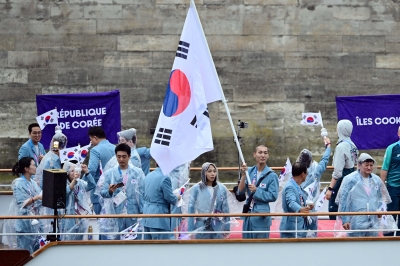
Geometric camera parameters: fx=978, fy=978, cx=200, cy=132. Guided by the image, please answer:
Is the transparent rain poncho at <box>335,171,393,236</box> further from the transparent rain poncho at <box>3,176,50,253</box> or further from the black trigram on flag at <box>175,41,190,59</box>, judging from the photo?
the transparent rain poncho at <box>3,176,50,253</box>

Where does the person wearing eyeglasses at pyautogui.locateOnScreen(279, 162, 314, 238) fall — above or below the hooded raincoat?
below

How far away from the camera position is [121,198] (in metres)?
11.1

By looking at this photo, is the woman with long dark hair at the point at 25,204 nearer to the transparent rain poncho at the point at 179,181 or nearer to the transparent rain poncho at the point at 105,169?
the transparent rain poncho at the point at 105,169

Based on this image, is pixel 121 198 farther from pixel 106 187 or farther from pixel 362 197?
pixel 362 197

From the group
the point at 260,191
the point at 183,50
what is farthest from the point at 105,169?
the point at 260,191

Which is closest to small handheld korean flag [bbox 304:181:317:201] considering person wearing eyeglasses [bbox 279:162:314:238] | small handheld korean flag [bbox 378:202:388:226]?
person wearing eyeglasses [bbox 279:162:314:238]

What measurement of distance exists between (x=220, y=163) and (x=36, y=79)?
10.8ft

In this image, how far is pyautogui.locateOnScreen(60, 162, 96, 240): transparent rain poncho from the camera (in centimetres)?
1100

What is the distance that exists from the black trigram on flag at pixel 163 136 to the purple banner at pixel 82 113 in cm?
295

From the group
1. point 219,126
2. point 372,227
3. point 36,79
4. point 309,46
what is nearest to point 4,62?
point 36,79

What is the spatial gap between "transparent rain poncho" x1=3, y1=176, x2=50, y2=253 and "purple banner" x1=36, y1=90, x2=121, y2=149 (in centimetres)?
245

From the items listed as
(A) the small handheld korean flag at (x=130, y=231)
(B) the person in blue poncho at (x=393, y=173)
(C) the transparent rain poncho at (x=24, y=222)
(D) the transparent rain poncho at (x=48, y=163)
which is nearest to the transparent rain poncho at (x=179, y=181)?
(A) the small handheld korean flag at (x=130, y=231)

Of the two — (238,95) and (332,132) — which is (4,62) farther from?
(332,132)

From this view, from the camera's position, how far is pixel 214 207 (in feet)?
35.5
